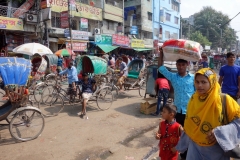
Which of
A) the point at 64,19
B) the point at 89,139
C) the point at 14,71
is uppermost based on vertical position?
the point at 64,19

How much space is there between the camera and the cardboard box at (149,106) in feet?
19.9

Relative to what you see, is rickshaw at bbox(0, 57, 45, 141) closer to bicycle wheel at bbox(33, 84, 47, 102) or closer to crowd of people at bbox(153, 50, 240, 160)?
bicycle wheel at bbox(33, 84, 47, 102)

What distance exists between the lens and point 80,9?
18609mm

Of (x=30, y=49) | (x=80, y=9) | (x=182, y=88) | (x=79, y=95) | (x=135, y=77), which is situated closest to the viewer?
(x=182, y=88)

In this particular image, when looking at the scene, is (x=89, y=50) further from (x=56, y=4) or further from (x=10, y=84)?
(x=10, y=84)

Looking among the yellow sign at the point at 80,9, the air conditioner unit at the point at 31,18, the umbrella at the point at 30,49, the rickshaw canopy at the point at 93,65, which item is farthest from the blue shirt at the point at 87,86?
the yellow sign at the point at 80,9

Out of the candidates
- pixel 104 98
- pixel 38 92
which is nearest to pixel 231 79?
pixel 104 98

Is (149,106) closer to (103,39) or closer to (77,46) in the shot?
(77,46)

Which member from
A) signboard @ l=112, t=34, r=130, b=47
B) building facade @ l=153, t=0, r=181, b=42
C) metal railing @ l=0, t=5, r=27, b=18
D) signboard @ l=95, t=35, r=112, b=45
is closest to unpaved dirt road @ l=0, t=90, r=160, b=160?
metal railing @ l=0, t=5, r=27, b=18

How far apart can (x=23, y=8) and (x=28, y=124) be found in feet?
43.9

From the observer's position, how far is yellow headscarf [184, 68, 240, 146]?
179cm

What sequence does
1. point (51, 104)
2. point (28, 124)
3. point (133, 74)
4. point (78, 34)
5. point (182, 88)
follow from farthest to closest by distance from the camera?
point (78, 34) < point (133, 74) < point (51, 104) < point (28, 124) < point (182, 88)

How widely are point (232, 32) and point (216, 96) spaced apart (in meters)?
71.6

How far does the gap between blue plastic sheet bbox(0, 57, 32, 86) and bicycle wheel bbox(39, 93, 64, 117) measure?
178cm
